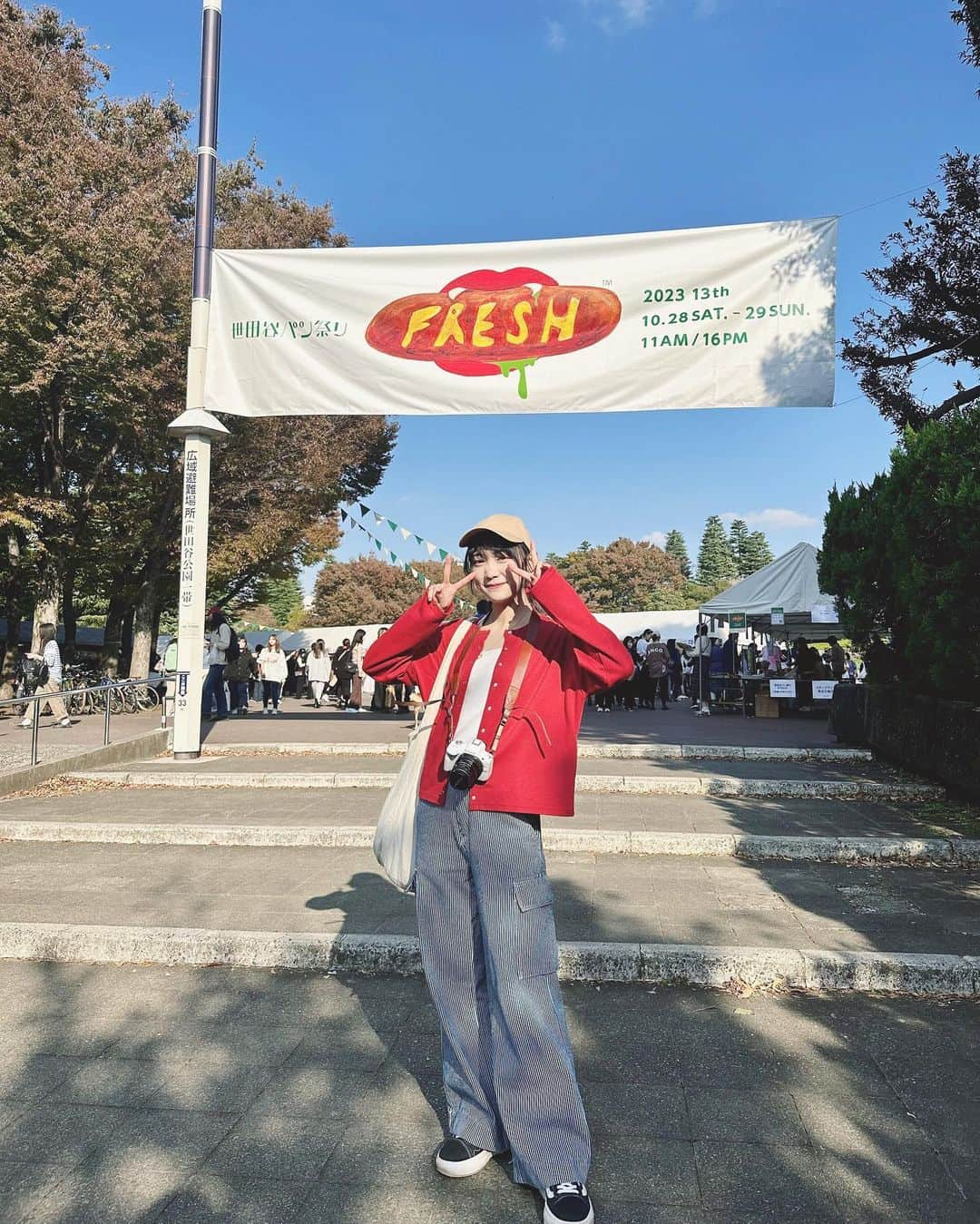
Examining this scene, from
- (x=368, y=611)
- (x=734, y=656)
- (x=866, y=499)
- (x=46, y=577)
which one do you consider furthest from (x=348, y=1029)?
(x=368, y=611)

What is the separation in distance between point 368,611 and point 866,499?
45943mm

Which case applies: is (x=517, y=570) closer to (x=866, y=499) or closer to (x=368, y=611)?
(x=866, y=499)

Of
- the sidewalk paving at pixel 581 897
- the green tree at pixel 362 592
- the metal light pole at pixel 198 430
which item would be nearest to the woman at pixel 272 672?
the metal light pole at pixel 198 430

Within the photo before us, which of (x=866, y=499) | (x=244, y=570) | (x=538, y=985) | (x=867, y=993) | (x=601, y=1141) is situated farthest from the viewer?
(x=244, y=570)

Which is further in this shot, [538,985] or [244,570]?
[244,570]

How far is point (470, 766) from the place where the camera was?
8.08 feet

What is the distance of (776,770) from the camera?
927cm

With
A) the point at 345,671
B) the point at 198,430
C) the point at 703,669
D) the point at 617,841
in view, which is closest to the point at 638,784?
→ the point at 617,841

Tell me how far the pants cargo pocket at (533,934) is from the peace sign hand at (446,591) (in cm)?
81

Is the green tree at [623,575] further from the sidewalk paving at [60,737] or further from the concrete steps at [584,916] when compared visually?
the concrete steps at [584,916]

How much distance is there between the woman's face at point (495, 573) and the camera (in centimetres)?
259

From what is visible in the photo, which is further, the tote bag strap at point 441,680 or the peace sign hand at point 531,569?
the tote bag strap at point 441,680

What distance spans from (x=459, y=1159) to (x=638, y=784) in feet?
20.3

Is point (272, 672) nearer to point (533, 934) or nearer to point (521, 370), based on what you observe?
point (521, 370)
